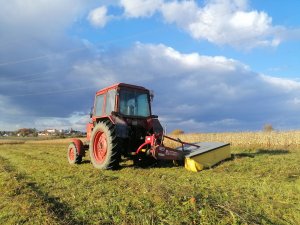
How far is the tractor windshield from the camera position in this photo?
416 inches

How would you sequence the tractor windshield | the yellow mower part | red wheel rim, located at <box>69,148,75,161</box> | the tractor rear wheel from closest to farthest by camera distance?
1. the yellow mower part
2. the tractor rear wheel
3. the tractor windshield
4. red wheel rim, located at <box>69,148,75,161</box>

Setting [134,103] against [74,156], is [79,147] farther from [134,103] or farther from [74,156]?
[134,103]

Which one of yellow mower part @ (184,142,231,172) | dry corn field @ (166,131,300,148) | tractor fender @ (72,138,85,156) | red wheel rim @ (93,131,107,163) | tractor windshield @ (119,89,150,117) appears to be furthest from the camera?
dry corn field @ (166,131,300,148)

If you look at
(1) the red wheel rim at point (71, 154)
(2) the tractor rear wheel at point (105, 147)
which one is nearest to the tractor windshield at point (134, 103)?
(2) the tractor rear wheel at point (105, 147)

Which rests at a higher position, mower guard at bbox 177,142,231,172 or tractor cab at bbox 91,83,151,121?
tractor cab at bbox 91,83,151,121

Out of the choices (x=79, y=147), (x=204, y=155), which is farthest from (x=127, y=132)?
(x=79, y=147)

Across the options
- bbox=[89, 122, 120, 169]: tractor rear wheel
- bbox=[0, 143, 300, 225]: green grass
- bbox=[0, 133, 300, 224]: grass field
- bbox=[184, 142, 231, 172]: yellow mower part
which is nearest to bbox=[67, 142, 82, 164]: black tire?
bbox=[89, 122, 120, 169]: tractor rear wheel

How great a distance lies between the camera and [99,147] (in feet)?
→ 35.4

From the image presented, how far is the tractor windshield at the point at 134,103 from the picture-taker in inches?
416

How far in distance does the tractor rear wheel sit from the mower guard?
1.94m

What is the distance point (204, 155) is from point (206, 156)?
103mm

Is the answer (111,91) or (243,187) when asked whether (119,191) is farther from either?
(111,91)

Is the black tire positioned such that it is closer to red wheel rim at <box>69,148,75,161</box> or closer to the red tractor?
red wheel rim at <box>69,148,75,161</box>

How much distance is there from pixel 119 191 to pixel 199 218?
2.22 metres
